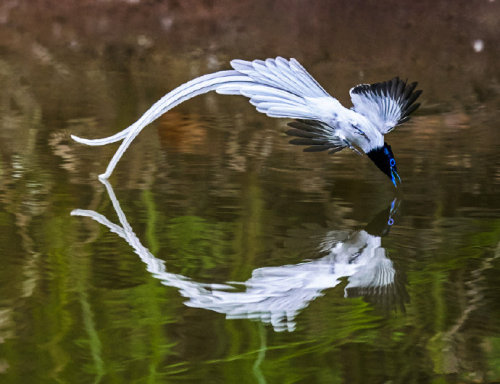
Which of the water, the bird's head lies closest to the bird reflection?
the water

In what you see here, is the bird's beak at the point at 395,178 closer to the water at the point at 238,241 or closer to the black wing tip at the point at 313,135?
the water at the point at 238,241

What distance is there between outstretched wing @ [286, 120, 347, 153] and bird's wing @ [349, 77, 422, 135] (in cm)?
7

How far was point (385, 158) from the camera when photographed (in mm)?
1730

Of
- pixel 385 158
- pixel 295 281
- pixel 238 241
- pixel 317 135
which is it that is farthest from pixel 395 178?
pixel 295 281

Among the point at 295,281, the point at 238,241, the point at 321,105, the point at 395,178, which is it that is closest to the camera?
the point at 295,281

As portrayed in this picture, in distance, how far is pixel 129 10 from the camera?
4051 millimetres

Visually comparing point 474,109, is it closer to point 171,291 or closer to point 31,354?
point 171,291

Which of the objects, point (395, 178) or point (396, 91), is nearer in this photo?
point (396, 91)

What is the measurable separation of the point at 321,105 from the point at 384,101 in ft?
0.40

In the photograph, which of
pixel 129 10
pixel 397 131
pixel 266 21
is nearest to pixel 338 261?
pixel 397 131

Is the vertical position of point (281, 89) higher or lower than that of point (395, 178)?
higher

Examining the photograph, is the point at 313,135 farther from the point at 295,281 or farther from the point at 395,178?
the point at 295,281

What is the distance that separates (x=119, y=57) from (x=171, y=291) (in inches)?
87.6

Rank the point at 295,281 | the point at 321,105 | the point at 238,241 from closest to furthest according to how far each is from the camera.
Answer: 1. the point at 295,281
2. the point at 238,241
3. the point at 321,105
